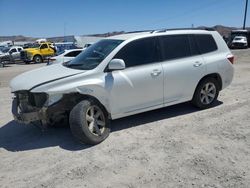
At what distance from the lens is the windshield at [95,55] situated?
18.2 ft

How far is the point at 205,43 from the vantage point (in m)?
6.86

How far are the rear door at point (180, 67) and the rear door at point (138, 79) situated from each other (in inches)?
7.8

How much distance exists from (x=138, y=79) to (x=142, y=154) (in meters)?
1.54

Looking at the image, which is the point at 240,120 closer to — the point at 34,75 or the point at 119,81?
the point at 119,81

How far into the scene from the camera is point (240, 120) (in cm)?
606

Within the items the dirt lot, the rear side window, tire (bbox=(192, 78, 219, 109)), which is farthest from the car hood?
the rear side window

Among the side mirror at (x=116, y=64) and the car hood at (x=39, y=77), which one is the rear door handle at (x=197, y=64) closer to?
the side mirror at (x=116, y=64)

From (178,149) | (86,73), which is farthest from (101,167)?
(86,73)

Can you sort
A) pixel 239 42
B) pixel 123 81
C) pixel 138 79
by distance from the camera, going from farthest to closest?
1. pixel 239 42
2. pixel 138 79
3. pixel 123 81

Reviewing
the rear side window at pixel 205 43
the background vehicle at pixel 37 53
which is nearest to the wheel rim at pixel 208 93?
the rear side window at pixel 205 43

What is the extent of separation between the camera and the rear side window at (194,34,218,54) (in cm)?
675

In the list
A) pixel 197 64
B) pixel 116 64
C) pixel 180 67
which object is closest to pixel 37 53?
pixel 197 64

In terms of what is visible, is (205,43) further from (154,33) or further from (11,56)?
(11,56)

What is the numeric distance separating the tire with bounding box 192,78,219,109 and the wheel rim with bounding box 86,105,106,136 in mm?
2394
